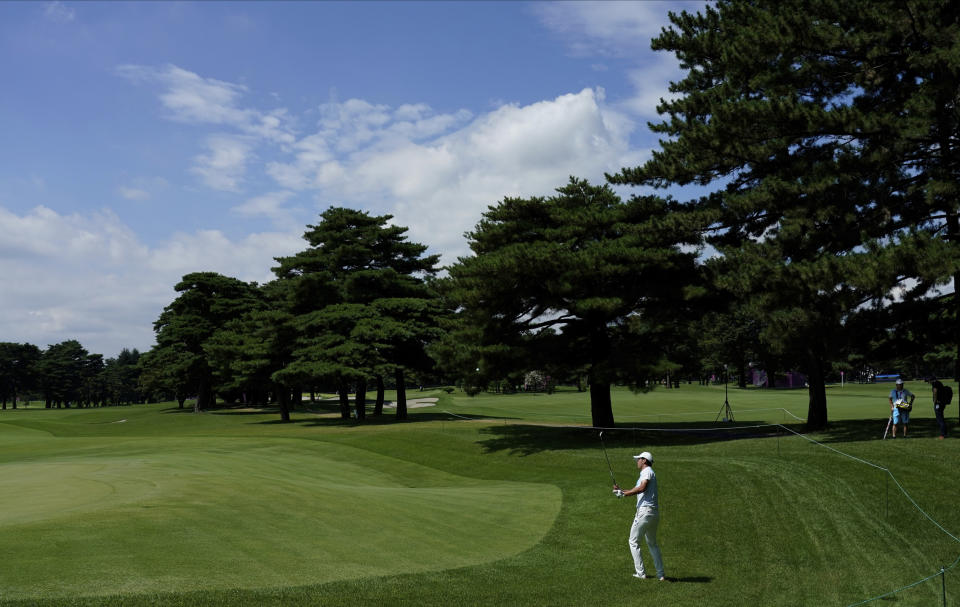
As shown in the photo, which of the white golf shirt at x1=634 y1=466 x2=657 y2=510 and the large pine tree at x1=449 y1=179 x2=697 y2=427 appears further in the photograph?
the large pine tree at x1=449 y1=179 x2=697 y2=427

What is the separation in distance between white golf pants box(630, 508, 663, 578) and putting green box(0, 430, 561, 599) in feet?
9.84

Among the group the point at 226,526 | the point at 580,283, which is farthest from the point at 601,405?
the point at 226,526

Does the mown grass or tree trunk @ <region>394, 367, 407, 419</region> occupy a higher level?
tree trunk @ <region>394, 367, 407, 419</region>

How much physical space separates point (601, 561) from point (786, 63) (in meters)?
21.4

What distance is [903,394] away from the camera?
25.6m

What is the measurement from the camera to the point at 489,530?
16.0 metres

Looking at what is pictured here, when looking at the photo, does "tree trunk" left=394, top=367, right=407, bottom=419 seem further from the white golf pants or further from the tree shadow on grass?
the white golf pants

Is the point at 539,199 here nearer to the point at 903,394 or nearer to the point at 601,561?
the point at 903,394

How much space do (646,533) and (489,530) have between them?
16.1ft

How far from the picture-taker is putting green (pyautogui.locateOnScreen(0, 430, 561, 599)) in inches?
403

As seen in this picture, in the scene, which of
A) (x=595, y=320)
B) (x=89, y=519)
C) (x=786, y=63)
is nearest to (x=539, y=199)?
(x=595, y=320)

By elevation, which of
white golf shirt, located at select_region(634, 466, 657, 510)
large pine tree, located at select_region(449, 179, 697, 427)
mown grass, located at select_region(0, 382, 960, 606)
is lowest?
mown grass, located at select_region(0, 382, 960, 606)

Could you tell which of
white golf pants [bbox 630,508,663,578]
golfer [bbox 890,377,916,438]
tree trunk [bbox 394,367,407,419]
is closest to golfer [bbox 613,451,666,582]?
white golf pants [bbox 630,508,663,578]

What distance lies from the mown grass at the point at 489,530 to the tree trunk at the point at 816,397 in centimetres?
332
